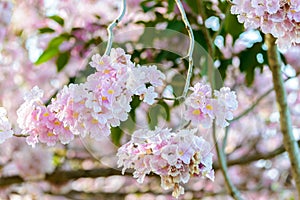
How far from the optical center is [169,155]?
31.1 inches

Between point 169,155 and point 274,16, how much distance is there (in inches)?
10.7

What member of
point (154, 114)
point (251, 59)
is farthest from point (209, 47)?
point (154, 114)

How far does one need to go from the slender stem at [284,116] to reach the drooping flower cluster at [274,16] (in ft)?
1.58

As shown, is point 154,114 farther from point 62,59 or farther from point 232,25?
point 62,59

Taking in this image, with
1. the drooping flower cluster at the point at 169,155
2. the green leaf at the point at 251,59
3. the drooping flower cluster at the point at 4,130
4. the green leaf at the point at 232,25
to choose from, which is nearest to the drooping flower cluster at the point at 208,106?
the drooping flower cluster at the point at 169,155

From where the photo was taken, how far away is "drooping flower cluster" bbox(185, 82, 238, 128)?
86 cm

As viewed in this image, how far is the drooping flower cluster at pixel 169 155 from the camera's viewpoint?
0.79 m

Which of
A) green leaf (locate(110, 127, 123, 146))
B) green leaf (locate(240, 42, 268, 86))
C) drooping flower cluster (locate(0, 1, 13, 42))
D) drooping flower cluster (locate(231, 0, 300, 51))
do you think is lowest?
drooping flower cluster (locate(231, 0, 300, 51))

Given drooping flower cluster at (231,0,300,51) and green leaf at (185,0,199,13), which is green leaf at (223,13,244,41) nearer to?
green leaf at (185,0,199,13)

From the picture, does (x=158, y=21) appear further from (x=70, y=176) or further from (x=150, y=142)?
(x=150, y=142)

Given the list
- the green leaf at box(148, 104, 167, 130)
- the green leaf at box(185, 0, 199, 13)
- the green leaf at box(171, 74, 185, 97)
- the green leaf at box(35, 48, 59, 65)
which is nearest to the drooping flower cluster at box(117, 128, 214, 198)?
the green leaf at box(148, 104, 167, 130)

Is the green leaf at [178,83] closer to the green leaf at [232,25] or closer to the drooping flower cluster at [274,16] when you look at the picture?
the green leaf at [232,25]

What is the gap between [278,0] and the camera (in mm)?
874

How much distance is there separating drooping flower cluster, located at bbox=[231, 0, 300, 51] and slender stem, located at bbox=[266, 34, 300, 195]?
0.48 metres
